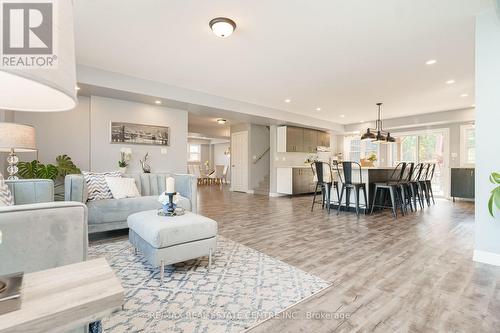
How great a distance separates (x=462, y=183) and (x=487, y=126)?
5.18m

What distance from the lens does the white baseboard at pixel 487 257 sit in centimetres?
242

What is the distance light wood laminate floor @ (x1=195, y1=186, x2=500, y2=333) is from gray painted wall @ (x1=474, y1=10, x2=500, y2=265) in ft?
0.86

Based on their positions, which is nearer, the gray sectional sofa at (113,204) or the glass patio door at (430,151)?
the gray sectional sofa at (113,204)

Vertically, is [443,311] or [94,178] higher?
[94,178]

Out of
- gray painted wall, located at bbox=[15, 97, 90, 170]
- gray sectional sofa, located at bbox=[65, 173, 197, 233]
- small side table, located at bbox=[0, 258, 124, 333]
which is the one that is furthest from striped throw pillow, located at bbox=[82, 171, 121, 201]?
small side table, located at bbox=[0, 258, 124, 333]

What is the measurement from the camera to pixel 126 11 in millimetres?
2559

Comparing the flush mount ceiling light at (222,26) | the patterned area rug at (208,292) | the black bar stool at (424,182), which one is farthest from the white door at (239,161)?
the patterned area rug at (208,292)

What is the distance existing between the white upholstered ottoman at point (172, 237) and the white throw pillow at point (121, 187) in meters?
1.28

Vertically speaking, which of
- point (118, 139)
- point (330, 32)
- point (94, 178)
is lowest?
point (94, 178)

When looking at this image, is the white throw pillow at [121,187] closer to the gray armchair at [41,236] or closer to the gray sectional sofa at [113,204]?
the gray sectional sofa at [113,204]

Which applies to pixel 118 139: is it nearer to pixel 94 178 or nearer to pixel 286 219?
pixel 94 178

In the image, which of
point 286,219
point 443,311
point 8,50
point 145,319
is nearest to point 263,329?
point 145,319

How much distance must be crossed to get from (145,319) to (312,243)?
81.4 inches

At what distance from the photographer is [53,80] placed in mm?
479
